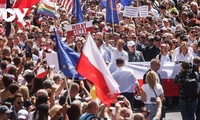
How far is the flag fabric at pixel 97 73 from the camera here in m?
12.4

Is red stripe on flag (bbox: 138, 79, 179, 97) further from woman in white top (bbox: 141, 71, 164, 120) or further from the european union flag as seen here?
the european union flag

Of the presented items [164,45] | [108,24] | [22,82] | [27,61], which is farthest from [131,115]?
Answer: [108,24]

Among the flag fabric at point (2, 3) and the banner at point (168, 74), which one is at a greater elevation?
the flag fabric at point (2, 3)

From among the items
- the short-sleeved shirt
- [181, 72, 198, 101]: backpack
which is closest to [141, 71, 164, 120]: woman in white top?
[181, 72, 198, 101]: backpack

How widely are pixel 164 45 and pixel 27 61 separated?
344 cm

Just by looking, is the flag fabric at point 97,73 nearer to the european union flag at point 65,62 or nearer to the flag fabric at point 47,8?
the european union flag at point 65,62

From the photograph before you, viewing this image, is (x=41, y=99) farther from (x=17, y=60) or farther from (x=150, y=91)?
(x=17, y=60)

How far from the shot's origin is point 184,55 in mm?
19203

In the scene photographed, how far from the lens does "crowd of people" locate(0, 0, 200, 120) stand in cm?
1263

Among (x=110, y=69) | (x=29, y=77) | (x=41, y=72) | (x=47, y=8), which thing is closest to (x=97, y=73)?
(x=29, y=77)

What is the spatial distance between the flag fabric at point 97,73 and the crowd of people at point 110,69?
214mm

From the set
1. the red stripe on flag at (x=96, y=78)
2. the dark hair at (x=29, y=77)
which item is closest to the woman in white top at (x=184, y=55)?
the dark hair at (x=29, y=77)

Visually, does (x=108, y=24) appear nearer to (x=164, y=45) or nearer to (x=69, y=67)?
(x=164, y=45)

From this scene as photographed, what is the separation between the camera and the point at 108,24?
24906 mm
